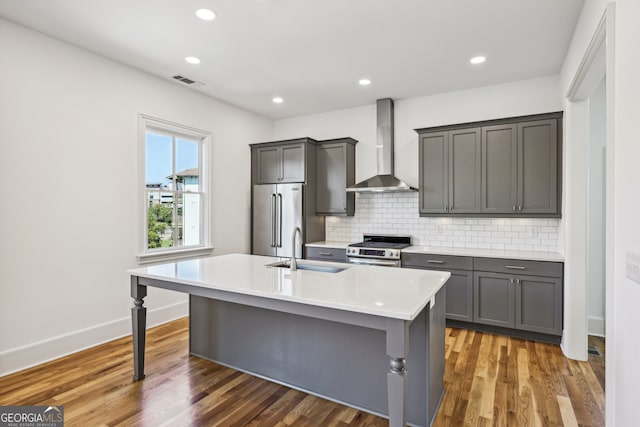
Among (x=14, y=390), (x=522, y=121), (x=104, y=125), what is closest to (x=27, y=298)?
(x=14, y=390)

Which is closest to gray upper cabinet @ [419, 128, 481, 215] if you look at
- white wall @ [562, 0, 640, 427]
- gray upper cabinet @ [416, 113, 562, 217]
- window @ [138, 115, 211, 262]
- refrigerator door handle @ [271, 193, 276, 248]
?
gray upper cabinet @ [416, 113, 562, 217]

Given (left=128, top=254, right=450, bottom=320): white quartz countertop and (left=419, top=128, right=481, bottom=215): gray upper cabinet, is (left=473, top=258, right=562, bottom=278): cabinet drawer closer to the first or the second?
(left=419, top=128, right=481, bottom=215): gray upper cabinet

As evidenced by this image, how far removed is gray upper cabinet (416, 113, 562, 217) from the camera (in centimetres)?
371

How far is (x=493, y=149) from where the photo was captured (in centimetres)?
399

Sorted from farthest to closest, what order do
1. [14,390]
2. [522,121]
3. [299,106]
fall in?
1. [299,106]
2. [522,121]
3. [14,390]

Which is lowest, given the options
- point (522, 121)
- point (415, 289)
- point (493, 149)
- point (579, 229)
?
point (415, 289)

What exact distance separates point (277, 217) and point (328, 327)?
2.85 meters

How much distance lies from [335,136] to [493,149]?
2.31 meters
